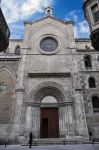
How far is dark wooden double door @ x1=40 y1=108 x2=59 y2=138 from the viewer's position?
19.2 m

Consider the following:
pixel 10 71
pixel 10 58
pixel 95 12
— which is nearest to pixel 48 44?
pixel 10 58

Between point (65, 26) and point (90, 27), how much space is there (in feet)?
49.8

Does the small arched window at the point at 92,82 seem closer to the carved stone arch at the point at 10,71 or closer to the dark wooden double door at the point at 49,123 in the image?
the dark wooden double door at the point at 49,123

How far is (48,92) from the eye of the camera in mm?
20969

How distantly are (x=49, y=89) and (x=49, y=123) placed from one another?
12.8ft

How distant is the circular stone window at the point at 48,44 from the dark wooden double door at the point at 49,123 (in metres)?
8.29

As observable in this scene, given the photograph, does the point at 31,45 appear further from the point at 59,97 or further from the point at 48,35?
the point at 59,97

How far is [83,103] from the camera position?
64.8ft

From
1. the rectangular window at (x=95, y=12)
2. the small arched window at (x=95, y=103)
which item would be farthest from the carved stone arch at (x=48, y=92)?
the rectangular window at (x=95, y=12)

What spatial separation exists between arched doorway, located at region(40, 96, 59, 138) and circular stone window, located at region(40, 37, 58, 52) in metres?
6.91

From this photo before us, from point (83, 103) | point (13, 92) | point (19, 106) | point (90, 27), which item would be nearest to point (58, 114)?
point (83, 103)

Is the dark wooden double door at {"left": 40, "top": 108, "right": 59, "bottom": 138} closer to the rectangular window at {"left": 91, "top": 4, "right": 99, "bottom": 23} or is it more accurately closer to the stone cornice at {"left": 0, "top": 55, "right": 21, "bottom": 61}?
the stone cornice at {"left": 0, "top": 55, "right": 21, "bottom": 61}

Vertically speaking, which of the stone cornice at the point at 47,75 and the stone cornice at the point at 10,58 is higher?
the stone cornice at the point at 10,58

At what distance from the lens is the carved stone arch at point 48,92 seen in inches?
803
